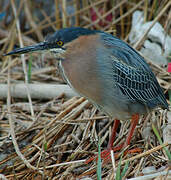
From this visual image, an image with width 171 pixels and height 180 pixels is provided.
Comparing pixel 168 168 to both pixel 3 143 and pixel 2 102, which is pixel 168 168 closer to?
pixel 3 143

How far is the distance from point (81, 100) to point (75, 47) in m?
0.91

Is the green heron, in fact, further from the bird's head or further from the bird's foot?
the bird's foot

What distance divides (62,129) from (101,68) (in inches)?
31.0

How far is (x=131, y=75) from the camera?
2.72 m

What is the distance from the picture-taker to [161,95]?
2.96 metres

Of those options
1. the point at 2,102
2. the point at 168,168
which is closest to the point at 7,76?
the point at 2,102

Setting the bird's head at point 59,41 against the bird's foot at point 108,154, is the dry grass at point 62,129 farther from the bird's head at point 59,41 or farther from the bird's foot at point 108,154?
the bird's head at point 59,41

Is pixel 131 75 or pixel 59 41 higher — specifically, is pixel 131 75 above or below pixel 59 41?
below

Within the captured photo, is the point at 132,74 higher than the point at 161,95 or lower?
higher

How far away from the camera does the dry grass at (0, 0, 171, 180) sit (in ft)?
8.64

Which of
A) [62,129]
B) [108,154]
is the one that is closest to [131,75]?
[108,154]

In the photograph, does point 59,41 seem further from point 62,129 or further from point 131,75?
point 62,129

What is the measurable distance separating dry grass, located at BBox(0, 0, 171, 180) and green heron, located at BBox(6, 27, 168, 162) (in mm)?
384

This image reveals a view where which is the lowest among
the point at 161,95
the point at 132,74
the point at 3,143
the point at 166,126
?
the point at 3,143
